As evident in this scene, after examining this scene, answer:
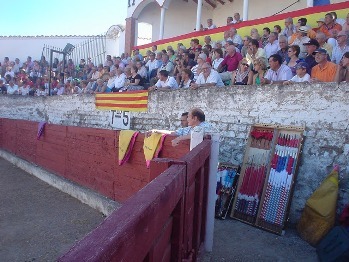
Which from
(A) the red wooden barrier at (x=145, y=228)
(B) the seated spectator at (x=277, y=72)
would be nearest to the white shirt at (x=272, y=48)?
(B) the seated spectator at (x=277, y=72)

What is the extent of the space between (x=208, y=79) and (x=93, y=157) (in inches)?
110

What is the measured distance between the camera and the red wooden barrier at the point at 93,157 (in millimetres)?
5297

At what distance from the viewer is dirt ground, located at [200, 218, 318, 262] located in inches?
152

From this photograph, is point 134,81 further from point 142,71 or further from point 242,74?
point 242,74

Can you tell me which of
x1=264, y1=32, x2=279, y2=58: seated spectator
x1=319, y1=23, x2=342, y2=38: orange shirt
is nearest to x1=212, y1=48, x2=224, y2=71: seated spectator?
x1=264, y1=32, x2=279, y2=58: seated spectator

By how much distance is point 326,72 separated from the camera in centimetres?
545

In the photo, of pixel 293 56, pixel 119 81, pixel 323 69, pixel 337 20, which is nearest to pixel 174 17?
pixel 119 81

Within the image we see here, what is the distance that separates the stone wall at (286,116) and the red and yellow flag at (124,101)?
29 cm

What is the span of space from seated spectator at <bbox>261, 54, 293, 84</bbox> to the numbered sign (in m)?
4.35

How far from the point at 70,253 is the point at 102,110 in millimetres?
10075

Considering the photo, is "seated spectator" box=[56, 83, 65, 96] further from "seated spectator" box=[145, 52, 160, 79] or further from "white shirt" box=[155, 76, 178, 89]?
"white shirt" box=[155, 76, 178, 89]

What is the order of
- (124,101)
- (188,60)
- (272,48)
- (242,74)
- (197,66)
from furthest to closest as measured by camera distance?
(124,101) < (188,60) < (197,66) < (272,48) < (242,74)

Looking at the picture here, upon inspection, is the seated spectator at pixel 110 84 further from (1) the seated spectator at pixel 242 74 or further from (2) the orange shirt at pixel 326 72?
(2) the orange shirt at pixel 326 72

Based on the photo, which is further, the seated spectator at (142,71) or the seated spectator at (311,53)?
the seated spectator at (142,71)
